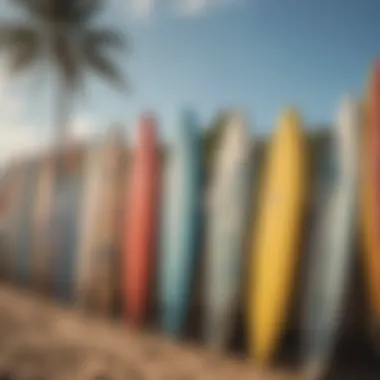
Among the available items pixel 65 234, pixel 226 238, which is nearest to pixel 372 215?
pixel 226 238

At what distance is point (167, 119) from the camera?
54.3 inches

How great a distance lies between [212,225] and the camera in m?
1.33

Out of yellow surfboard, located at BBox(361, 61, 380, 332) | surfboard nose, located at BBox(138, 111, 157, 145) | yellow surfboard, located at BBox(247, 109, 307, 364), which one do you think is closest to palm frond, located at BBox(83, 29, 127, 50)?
surfboard nose, located at BBox(138, 111, 157, 145)

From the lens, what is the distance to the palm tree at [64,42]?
141 cm

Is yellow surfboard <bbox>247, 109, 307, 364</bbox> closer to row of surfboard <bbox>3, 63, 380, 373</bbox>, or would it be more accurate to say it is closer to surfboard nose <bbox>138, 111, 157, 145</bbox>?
row of surfboard <bbox>3, 63, 380, 373</bbox>

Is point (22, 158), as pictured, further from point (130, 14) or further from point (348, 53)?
point (348, 53)

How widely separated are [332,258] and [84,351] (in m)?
0.44

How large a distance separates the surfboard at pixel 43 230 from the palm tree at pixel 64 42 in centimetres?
7

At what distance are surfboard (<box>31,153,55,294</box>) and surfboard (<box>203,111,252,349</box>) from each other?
273mm

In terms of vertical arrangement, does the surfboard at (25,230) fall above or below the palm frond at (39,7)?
below

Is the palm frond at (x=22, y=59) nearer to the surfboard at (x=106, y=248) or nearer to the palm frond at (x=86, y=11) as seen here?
the palm frond at (x=86, y=11)

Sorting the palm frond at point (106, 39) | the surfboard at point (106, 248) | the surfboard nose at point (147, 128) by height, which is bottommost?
the surfboard at point (106, 248)

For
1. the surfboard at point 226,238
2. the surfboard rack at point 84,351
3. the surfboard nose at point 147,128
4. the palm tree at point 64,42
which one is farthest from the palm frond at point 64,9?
the surfboard rack at point 84,351

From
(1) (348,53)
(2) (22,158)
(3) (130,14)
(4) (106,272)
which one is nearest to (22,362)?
(4) (106,272)
